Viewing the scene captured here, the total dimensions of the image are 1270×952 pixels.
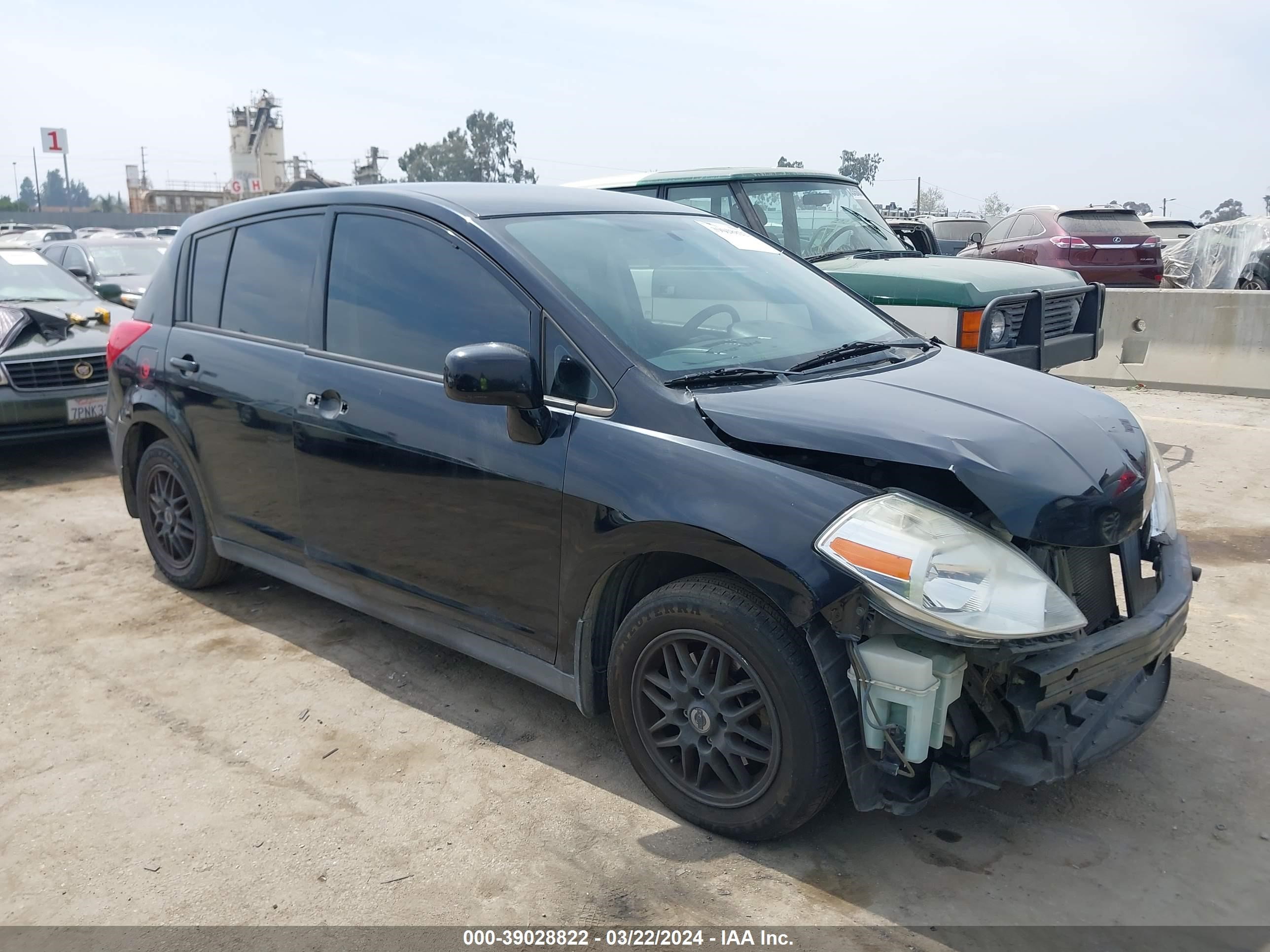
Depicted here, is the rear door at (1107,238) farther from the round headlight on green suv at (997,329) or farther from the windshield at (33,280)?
the windshield at (33,280)

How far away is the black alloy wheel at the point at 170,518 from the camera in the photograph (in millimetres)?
4895

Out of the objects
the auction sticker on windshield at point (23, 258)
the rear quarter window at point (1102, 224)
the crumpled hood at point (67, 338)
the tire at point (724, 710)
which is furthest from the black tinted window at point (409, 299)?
the rear quarter window at point (1102, 224)

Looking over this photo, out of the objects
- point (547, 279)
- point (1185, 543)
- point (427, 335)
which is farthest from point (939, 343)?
point (427, 335)

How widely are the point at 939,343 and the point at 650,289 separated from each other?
4.12ft

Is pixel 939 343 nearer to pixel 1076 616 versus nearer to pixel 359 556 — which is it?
pixel 1076 616

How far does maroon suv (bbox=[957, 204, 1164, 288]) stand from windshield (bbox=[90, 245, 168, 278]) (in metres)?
10.5

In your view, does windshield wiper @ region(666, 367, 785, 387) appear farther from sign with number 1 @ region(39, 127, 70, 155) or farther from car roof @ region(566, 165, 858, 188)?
sign with number 1 @ region(39, 127, 70, 155)

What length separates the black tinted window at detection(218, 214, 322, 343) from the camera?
410cm

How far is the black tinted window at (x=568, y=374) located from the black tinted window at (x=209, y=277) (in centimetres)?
204

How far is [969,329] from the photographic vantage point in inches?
249

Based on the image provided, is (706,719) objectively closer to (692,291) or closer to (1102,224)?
(692,291)

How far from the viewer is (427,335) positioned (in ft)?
11.8

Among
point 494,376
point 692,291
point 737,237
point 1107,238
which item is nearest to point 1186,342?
point 1107,238

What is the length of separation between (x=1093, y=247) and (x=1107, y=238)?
0.28 meters
